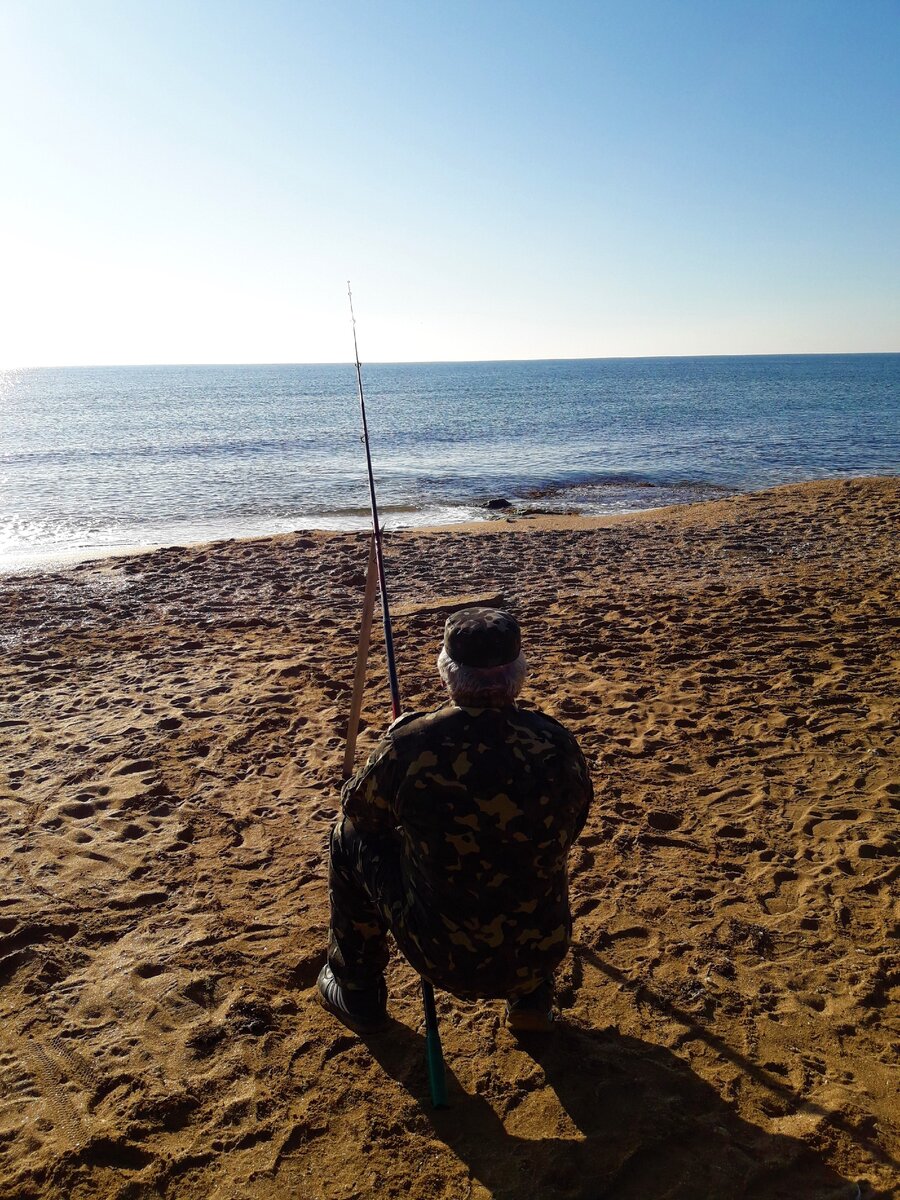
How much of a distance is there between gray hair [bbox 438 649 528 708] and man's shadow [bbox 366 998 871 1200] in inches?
58.7

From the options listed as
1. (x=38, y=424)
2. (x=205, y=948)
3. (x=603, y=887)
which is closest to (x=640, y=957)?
(x=603, y=887)

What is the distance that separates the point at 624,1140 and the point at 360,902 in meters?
1.17

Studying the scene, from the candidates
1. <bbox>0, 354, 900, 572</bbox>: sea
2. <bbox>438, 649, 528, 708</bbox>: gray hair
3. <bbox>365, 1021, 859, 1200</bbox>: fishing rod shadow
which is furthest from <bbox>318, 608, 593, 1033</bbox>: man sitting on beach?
<bbox>0, 354, 900, 572</bbox>: sea

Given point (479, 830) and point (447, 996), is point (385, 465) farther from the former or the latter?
point (479, 830)

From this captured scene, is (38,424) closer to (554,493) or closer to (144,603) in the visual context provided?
(554,493)

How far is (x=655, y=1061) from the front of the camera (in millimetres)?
2969

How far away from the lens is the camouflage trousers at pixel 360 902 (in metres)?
2.75

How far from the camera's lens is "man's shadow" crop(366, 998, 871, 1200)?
247 cm

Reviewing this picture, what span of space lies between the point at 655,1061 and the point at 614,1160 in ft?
1.54

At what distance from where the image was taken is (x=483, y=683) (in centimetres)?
247

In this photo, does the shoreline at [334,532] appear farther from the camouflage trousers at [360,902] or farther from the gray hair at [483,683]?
the gray hair at [483,683]

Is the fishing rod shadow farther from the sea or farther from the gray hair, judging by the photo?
the sea

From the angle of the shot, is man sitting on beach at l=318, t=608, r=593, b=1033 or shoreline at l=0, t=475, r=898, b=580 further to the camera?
shoreline at l=0, t=475, r=898, b=580

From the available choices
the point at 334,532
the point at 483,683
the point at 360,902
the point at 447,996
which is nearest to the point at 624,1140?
the point at 447,996
